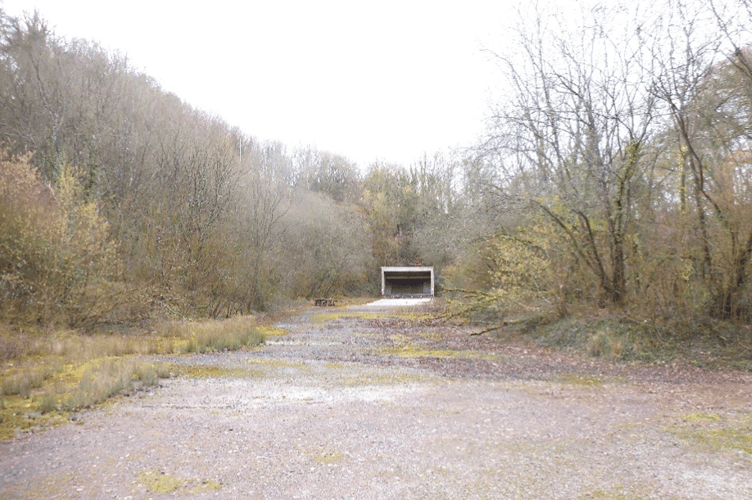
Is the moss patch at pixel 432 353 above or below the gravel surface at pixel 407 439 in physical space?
above

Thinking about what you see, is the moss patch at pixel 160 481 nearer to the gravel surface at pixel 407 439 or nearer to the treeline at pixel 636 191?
the gravel surface at pixel 407 439

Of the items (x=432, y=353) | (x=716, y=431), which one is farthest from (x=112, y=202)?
(x=716, y=431)

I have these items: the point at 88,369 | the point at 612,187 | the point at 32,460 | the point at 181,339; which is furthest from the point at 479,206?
the point at 32,460

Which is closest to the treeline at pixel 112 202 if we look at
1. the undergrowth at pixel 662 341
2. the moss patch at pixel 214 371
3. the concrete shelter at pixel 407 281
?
the moss patch at pixel 214 371

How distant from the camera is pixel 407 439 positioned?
5617 mm

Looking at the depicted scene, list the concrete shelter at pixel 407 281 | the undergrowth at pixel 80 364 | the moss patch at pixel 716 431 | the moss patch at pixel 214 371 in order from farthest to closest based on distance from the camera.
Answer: the concrete shelter at pixel 407 281
the moss patch at pixel 214 371
the undergrowth at pixel 80 364
the moss patch at pixel 716 431

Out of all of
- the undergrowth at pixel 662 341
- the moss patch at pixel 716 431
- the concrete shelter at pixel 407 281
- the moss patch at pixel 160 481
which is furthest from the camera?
the concrete shelter at pixel 407 281

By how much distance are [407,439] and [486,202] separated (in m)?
9.18

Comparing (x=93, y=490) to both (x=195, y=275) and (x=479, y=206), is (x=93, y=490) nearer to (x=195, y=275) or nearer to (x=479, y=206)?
(x=479, y=206)

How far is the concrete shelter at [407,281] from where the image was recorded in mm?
47375

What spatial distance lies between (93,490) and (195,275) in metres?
15.1

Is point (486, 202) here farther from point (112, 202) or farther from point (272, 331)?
point (112, 202)

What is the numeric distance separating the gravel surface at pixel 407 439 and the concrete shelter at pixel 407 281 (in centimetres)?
3727

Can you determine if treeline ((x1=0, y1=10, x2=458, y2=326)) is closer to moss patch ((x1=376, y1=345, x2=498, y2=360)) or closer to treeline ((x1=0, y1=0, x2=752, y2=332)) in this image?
treeline ((x1=0, y1=0, x2=752, y2=332))
